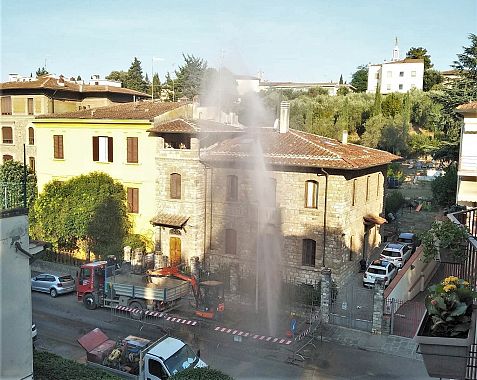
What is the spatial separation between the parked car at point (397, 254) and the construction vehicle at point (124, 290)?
12175 millimetres

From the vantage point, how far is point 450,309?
6262 millimetres

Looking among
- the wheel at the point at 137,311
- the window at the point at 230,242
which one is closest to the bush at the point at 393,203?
the window at the point at 230,242

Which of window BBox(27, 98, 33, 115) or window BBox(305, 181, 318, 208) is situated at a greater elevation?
window BBox(27, 98, 33, 115)

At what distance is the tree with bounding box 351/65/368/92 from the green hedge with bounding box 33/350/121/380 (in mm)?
94879

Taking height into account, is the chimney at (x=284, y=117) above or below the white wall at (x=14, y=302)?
above

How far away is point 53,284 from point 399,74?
247 feet

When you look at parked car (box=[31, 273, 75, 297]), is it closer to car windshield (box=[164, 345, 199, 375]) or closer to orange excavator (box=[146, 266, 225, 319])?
orange excavator (box=[146, 266, 225, 319])

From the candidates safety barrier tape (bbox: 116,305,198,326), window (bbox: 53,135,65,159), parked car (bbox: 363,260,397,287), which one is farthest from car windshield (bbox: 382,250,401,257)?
window (bbox: 53,135,65,159)

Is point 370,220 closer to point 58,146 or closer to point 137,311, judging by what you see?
point 137,311

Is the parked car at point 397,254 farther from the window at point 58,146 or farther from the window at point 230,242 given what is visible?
the window at point 58,146

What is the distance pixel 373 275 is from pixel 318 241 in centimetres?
343

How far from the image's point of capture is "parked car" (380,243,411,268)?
28.1m

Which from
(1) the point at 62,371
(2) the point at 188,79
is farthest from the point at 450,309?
(2) the point at 188,79

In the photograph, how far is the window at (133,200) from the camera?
101 feet
